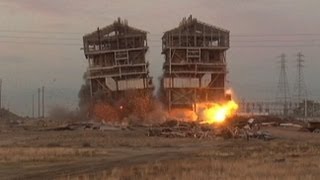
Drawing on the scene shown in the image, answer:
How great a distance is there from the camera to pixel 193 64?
14000 cm

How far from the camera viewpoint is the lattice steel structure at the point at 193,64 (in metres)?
140

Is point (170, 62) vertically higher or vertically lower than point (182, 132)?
higher

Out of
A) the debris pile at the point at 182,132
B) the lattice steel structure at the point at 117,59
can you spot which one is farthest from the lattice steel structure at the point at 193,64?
the debris pile at the point at 182,132

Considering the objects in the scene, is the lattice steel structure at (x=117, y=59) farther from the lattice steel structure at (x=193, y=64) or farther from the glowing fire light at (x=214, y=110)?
the glowing fire light at (x=214, y=110)

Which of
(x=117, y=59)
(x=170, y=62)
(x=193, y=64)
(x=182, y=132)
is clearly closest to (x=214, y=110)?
(x=193, y=64)

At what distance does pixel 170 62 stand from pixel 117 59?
12154mm

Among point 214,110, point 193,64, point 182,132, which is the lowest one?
point 182,132

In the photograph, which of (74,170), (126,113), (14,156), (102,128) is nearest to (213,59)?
(126,113)

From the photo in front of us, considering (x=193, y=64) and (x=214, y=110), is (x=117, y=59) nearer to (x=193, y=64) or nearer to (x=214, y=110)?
(x=193, y=64)

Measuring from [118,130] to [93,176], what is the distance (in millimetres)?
A: 74628

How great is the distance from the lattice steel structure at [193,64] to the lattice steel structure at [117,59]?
5.68 meters

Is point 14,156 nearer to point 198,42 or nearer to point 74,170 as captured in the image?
point 74,170

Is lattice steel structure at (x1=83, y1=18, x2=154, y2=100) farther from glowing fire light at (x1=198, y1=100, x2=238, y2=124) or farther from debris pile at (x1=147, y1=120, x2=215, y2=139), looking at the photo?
debris pile at (x1=147, y1=120, x2=215, y2=139)

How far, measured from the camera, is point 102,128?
110 m
